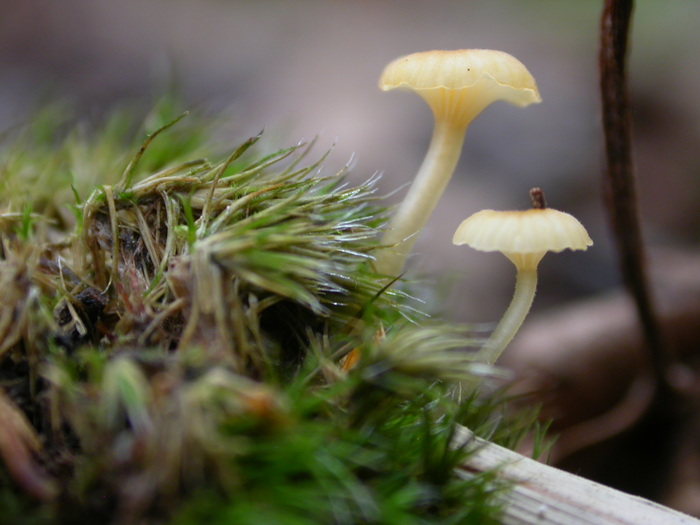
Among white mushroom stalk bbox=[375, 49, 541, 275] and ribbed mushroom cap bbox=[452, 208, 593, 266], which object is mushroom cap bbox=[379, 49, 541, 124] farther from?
ribbed mushroom cap bbox=[452, 208, 593, 266]

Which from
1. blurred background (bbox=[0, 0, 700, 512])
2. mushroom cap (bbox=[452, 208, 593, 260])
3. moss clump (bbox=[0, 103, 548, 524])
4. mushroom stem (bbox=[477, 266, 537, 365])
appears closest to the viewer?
moss clump (bbox=[0, 103, 548, 524])

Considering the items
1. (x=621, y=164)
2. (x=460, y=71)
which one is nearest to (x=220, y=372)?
(x=460, y=71)

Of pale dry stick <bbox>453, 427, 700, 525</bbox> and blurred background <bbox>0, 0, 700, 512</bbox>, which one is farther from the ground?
blurred background <bbox>0, 0, 700, 512</bbox>

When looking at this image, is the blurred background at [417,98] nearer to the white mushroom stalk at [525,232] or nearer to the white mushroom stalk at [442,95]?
the white mushroom stalk at [442,95]

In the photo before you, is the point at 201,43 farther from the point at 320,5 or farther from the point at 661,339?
the point at 661,339

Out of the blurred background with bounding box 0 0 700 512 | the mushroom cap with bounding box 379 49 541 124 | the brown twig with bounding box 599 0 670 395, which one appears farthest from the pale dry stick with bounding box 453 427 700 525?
the blurred background with bounding box 0 0 700 512
